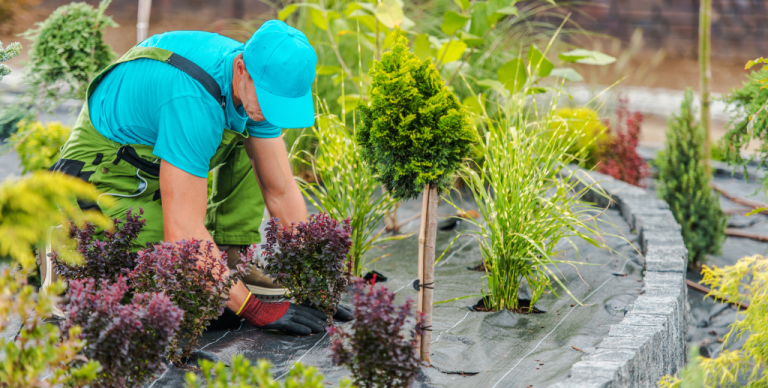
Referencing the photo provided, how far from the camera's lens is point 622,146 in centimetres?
437

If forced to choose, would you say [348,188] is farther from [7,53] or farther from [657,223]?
[657,223]

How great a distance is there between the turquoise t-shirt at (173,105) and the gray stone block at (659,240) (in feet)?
6.08

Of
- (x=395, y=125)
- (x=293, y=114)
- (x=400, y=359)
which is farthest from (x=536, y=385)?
(x=293, y=114)

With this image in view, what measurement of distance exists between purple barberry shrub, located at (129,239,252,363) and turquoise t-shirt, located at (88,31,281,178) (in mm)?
279

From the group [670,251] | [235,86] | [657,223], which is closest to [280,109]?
[235,86]

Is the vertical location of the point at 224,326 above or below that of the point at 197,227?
below

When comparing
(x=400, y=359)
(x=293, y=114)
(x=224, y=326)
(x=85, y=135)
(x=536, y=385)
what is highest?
(x=293, y=114)

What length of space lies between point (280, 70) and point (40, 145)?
7.18 ft

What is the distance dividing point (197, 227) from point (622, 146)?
136 inches

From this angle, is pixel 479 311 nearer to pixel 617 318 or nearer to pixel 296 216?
pixel 617 318

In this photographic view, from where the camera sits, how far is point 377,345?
145 cm

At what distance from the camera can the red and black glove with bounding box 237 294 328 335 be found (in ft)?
6.87

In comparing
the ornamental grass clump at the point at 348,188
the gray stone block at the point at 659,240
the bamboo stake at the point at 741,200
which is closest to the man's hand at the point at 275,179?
the ornamental grass clump at the point at 348,188

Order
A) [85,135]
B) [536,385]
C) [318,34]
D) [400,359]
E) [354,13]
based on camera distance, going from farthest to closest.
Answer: [318,34], [354,13], [85,135], [536,385], [400,359]
